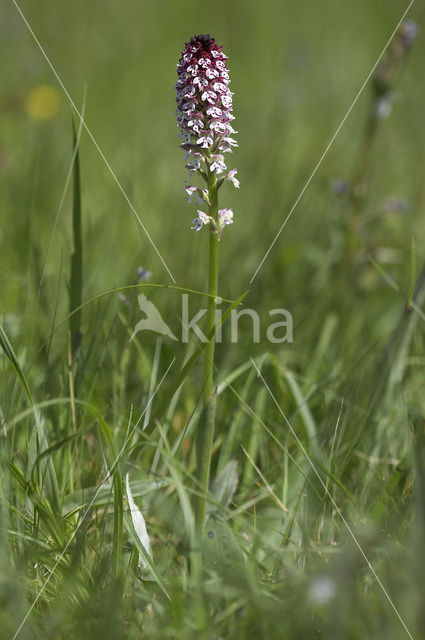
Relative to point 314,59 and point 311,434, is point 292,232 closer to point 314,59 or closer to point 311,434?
point 311,434

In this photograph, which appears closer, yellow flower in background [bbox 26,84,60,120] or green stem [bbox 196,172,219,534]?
green stem [bbox 196,172,219,534]

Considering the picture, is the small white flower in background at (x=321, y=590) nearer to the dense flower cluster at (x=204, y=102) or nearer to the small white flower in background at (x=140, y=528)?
the small white flower in background at (x=140, y=528)

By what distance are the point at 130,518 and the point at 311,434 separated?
1.90ft

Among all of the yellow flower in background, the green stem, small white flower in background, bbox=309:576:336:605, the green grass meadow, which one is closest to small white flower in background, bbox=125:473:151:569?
the green grass meadow

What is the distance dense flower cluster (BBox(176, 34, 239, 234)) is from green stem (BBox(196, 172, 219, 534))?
0.07 ft

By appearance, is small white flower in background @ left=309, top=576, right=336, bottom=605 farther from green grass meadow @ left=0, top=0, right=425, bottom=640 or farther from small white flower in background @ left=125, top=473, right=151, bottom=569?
small white flower in background @ left=125, top=473, right=151, bottom=569

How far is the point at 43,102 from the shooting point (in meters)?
4.63

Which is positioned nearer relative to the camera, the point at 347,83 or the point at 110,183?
the point at 110,183

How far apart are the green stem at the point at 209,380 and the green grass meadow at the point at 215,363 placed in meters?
0.04

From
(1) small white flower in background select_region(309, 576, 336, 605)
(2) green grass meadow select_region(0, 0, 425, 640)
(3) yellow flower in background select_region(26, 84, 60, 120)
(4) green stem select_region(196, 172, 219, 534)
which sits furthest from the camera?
(3) yellow flower in background select_region(26, 84, 60, 120)

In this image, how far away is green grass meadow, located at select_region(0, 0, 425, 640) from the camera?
A: 3.62 ft

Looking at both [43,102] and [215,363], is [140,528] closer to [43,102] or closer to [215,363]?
[215,363]

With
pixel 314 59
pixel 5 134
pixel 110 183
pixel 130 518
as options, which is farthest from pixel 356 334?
pixel 314 59

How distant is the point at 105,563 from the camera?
1.09 m
